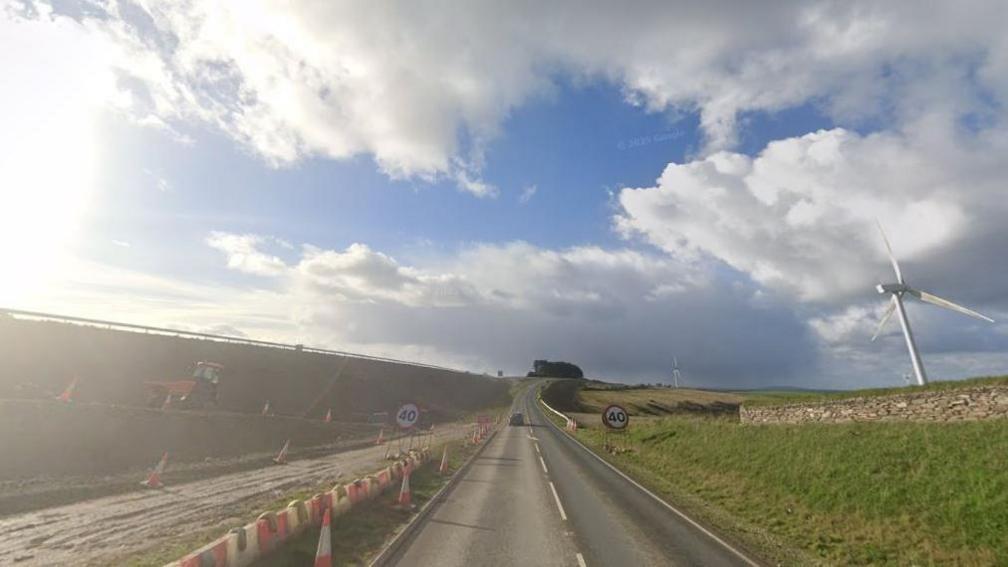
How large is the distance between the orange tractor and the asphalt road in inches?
973

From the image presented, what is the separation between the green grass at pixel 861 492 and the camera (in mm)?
11977

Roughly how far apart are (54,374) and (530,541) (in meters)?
46.1

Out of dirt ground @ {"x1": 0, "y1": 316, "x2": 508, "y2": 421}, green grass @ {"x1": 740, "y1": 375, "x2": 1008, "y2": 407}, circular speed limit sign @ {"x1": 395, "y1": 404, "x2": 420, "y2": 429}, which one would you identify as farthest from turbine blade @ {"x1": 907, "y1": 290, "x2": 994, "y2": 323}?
dirt ground @ {"x1": 0, "y1": 316, "x2": 508, "y2": 421}

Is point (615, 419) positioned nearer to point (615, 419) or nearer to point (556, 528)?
point (615, 419)

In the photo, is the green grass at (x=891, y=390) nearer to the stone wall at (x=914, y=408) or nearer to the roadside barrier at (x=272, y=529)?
the stone wall at (x=914, y=408)

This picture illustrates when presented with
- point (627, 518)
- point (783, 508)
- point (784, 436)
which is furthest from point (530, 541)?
point (784, 436)

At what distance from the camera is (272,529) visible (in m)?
10.8

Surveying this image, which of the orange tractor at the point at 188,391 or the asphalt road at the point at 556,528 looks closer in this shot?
the asphalt road at the point at 556,528

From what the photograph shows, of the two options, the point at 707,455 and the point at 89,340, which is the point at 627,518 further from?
the point at 89,340

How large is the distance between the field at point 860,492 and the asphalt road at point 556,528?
5.83 feet

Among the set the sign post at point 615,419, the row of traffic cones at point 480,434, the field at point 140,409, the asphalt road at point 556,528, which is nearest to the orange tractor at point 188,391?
the field at point 140,409

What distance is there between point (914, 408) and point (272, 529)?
81.7 ft

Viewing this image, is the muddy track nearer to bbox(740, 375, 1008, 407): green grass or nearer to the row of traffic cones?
the row of traffic cones

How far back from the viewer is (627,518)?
48.4 feet
